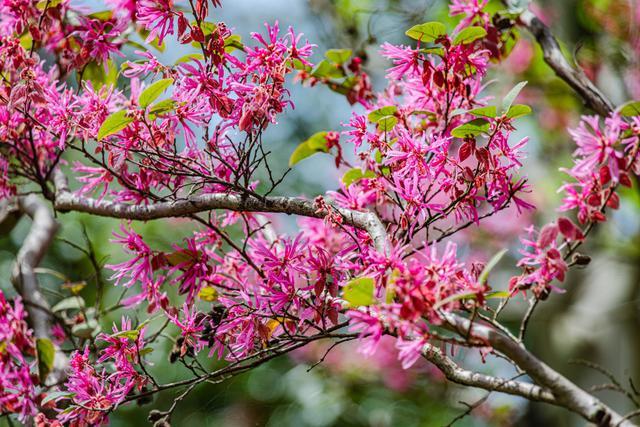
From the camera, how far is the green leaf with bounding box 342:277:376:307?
92 centimetres

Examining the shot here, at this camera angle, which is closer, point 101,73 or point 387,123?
point 387,123

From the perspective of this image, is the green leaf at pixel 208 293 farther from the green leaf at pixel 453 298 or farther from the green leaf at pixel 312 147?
the green leaf at pixel 453 298

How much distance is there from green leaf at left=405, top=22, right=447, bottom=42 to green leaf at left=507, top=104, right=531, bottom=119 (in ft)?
0.71

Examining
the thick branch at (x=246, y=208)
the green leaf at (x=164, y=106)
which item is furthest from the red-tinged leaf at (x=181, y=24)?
the thick branch at (x=246, y=208)

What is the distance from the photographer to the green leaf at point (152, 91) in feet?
3.64

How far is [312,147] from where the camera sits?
5.20ft

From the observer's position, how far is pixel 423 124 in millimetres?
1440

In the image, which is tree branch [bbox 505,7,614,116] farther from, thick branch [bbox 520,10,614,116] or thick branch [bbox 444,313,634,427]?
thick branch [bbox 444,313,634,427]

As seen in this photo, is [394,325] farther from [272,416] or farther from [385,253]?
[272,416]


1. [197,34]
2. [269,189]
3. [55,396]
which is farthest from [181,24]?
[55,396]

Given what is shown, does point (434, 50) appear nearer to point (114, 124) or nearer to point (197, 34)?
point (197, 34)

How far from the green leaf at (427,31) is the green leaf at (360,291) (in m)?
0.52

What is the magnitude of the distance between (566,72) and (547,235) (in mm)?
746

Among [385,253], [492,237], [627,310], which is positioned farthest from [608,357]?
[385,253]
